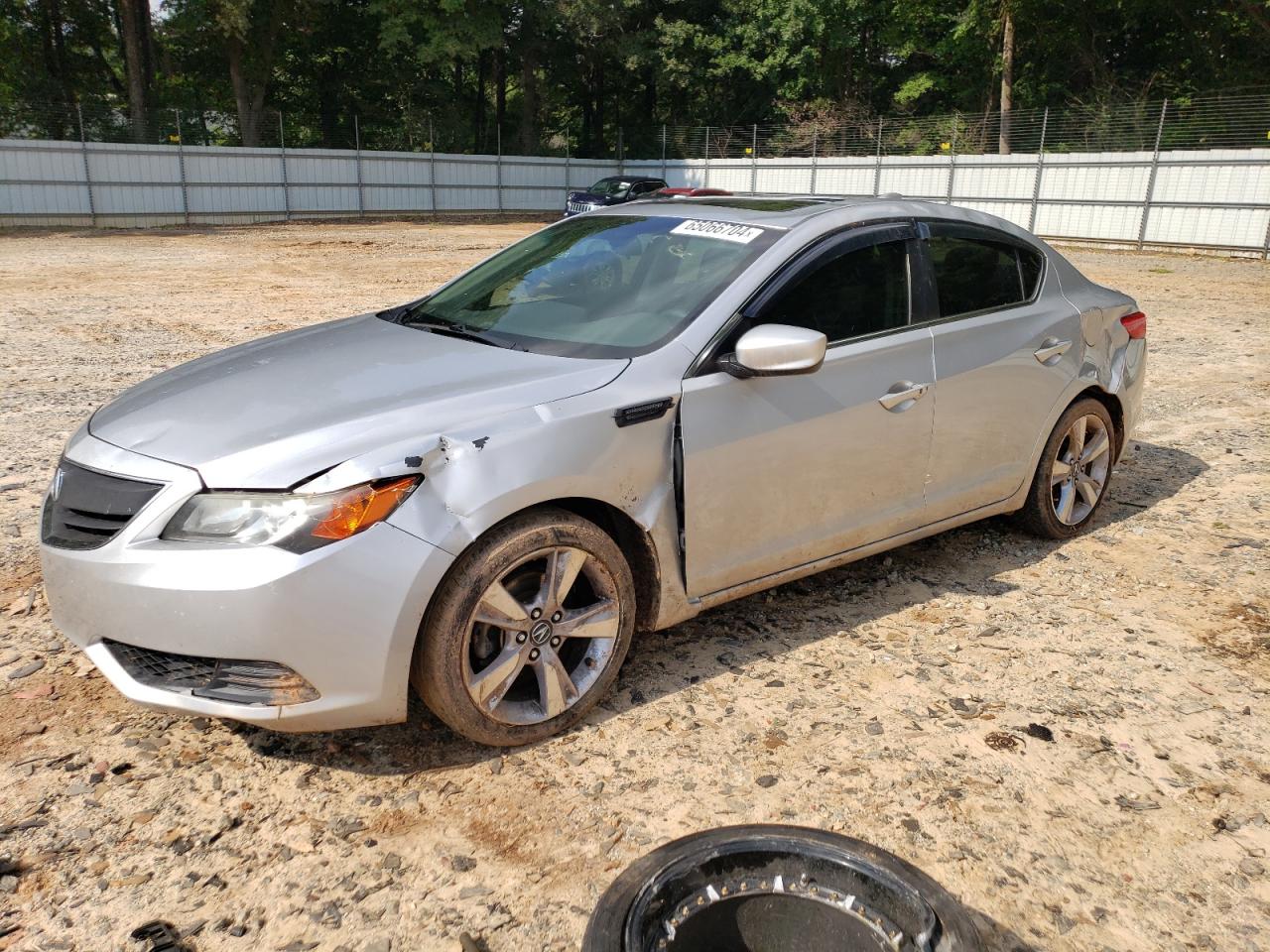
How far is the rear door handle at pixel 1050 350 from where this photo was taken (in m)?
4.61

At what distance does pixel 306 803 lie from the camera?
2.95m

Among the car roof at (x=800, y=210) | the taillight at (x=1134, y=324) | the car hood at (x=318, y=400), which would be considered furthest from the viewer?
the taillight at (x=1134, y=324)

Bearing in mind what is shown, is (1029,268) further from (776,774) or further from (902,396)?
(776,774)

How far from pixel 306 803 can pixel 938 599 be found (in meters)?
2.73

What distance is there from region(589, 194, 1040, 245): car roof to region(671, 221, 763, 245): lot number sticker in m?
0.04

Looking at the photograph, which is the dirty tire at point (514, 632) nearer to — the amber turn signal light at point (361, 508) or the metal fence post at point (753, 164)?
the amber turn signal light at point (361, 508)

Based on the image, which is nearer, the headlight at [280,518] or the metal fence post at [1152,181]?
the headlight at [280,518]

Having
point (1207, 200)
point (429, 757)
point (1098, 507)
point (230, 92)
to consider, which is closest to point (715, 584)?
point (429, 757)

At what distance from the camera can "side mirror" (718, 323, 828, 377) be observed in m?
3.39

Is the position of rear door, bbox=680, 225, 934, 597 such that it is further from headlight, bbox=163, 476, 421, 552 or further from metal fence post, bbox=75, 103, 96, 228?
metal fence post, bbox=75, 103, 96, 228

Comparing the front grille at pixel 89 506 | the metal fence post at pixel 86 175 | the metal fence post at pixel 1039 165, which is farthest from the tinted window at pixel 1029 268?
the metal fence post at pixel 86 175

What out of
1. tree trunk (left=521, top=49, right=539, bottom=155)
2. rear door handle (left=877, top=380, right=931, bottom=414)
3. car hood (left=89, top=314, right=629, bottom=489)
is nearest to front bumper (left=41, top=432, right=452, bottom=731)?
car hood (left=89, top=314, right=629, bottom=489)

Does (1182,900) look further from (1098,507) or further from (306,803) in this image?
(1098,507)

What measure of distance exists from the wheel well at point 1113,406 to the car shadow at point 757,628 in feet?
1.45
